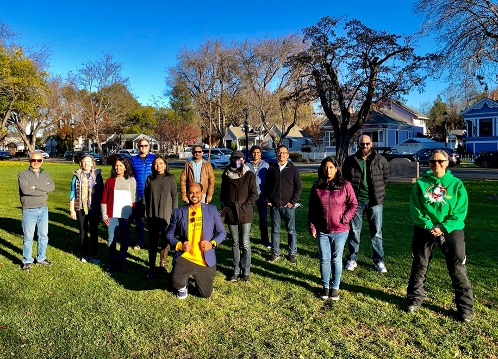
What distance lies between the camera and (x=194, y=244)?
15.9 ft

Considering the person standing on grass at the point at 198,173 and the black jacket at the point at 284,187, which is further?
the person standing on grass at the point at 198,173

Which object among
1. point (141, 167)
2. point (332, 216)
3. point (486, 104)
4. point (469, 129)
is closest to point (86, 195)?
point (141, 167)

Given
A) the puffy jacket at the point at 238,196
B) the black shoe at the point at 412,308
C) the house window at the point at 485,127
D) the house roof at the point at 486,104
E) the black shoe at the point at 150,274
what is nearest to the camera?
the black shoe at the point at 412,308

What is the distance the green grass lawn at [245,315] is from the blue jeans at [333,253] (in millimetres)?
269

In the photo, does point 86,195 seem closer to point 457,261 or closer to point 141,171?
point 141,171

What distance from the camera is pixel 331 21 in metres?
23.7

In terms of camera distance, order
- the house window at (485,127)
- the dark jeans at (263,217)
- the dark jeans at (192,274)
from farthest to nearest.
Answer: the house window at (485,127)
the dark jeans at (263,217)
the dark jeans at (192,274)

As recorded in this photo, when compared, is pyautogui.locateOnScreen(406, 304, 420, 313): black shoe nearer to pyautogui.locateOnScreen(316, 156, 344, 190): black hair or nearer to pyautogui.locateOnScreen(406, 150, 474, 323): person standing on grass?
pyautogui.locateOnScreen(406, 150, 474, 323): person standing on grass

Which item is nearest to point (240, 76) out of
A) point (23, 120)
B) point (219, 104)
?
point (219, 104)

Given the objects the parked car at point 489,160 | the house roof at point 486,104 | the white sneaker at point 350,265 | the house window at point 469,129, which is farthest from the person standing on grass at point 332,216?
the house window at point 469,129

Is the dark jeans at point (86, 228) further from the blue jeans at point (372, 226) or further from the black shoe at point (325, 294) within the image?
the blue jeans at point (372, 226)

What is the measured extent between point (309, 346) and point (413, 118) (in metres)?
56.3

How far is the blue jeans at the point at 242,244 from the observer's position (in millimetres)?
5383

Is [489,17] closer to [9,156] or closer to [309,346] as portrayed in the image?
[309,346]
